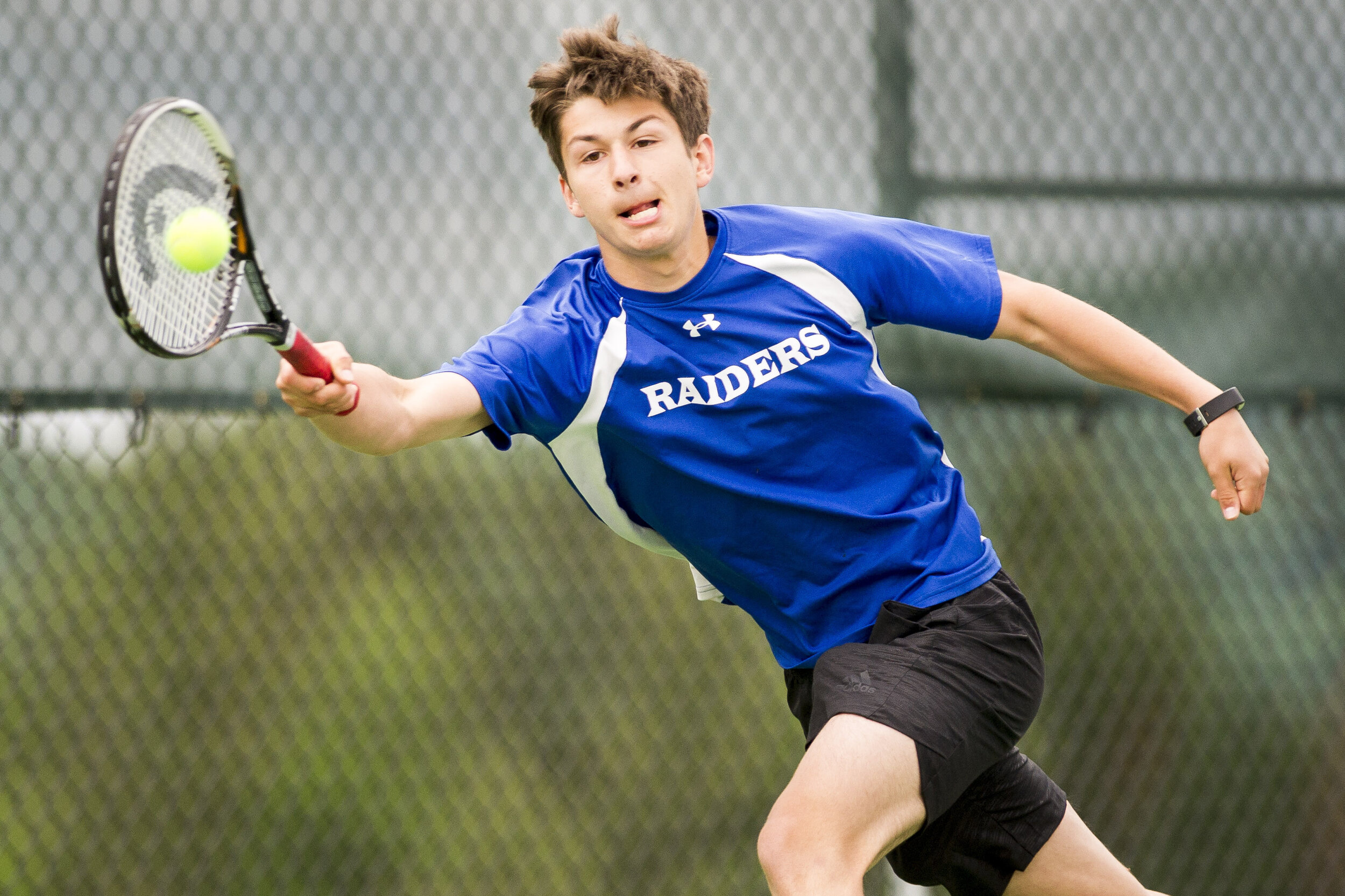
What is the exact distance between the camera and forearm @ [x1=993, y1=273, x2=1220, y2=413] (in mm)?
2002

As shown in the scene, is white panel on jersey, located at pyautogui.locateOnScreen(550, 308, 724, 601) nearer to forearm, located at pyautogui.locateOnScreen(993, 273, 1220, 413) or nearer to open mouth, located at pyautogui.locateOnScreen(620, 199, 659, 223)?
open mouth, located at pyautogui.locateOnScreen(620, 199, 659, 223)

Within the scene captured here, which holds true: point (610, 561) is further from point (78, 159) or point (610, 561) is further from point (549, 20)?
point (78, 159)

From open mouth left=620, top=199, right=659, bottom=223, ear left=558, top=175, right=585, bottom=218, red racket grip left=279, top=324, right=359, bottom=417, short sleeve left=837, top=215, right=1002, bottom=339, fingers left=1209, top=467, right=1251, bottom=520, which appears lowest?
fingers left=1209, top=467, right=1251, bottom=520

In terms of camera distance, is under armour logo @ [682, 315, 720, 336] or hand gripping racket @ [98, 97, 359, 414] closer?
hand gripping racket @ [98, 97, 359, 414]

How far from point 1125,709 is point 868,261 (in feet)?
6.77

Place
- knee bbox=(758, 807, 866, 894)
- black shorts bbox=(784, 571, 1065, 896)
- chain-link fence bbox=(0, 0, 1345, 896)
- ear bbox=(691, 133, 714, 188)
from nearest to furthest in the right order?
knee bbox=(758, 807, 866, 894) → black shorts bbox=(784, 571, 1065, 896) → ear bbox=(691, 133, 714, 188) → chain-link fence bbox=(0, 0, 1345, 896)

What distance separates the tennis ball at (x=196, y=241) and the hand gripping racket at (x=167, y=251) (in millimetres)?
12

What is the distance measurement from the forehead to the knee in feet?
3.27

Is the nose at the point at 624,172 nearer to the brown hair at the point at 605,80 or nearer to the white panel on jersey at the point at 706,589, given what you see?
the brown hair at the point at 605,80

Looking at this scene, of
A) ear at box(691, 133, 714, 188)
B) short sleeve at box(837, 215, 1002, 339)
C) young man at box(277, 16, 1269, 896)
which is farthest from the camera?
ear at box(691, 133, 714, 188)

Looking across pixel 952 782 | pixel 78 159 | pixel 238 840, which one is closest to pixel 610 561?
pixel 238 840

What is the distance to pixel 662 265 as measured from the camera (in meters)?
1.98

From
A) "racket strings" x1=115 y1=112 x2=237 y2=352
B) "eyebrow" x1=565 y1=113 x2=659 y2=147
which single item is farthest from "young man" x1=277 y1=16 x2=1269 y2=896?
"racket strings" x1=115 y1=112 x2=237 y2=352

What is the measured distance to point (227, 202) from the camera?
171 cm
